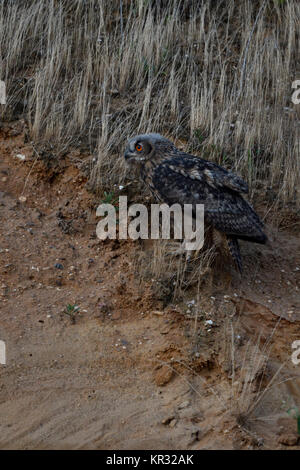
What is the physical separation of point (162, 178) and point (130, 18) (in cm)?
380

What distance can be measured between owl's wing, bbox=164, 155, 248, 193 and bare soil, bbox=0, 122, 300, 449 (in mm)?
877

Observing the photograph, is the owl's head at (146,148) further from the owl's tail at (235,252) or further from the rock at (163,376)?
the rock at (163,376)

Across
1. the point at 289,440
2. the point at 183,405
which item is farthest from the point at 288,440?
the point at 183,405

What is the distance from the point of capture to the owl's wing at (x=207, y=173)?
6023 mm

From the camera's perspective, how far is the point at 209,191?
6.02m

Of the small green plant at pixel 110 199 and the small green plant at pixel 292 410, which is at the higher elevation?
the small green plant at pixel 110 199

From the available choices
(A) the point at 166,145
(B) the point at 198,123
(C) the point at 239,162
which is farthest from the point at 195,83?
(A) the point at 166,145

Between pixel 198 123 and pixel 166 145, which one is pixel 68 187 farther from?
pixel 198 123

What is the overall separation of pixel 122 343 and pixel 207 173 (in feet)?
6.31

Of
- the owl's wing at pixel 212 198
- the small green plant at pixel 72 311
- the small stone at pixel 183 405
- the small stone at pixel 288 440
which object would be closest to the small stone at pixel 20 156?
the owl's wing at pixel 212 198

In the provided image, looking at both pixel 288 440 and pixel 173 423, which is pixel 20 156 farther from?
pixel 288 440

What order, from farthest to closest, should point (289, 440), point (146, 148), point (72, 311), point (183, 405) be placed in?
point (146, 148)
point (72, 311)
point (183, 405)
point (289, 440)

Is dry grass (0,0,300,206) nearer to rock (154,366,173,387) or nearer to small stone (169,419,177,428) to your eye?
rock (154,366,173,387)

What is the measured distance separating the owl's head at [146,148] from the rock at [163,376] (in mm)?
2314
